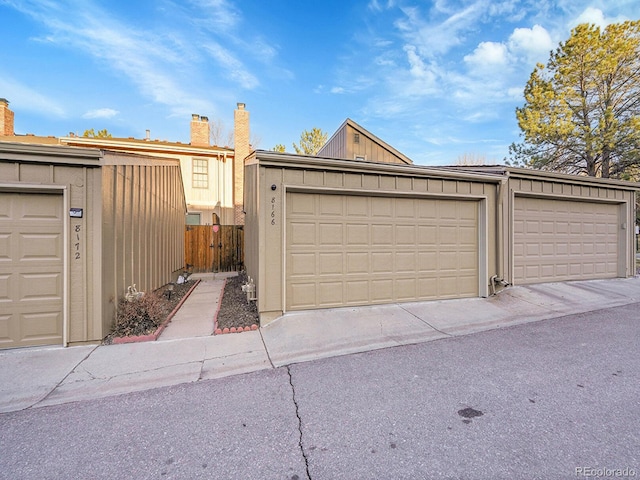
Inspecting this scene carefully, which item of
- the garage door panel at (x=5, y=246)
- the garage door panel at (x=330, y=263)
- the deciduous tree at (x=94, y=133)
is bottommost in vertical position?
the garage door panel at (x=330, y=263)

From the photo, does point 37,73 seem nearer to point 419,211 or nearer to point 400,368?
point 419,211

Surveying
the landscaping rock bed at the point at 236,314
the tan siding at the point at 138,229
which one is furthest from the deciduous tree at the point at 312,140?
the landscaping rock bed at the point at 236,314

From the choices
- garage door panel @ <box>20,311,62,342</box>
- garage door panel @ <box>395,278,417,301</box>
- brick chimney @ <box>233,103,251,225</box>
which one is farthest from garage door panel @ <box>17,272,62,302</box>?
brick chimney @ <box>233,103,251,225</box>

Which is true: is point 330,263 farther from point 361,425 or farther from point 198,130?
point 198,130

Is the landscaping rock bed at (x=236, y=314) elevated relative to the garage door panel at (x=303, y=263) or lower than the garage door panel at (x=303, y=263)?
lower

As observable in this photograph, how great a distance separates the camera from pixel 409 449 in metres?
2.29

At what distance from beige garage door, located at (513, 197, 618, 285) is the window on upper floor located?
1265 cm

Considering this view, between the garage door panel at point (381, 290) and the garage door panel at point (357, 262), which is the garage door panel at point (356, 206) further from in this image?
the garage door panel at point (381, 290)

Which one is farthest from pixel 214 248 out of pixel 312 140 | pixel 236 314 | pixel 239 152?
pixel 312 140

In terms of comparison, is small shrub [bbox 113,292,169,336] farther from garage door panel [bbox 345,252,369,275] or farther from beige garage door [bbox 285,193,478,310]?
garage door panel [bbox 345,252,369,275]

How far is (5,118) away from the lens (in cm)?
1356

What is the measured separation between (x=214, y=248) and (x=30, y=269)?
7.80 metres

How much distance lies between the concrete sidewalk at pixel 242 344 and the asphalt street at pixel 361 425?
0.32 m

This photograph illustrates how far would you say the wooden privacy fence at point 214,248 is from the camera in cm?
1196
